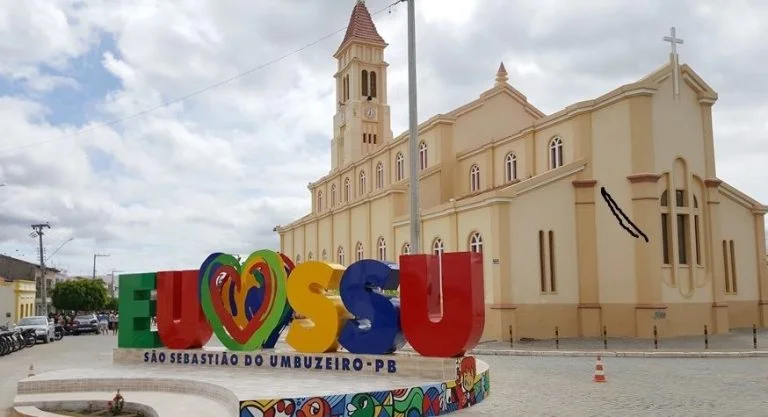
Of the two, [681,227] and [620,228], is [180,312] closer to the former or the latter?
[620,228]

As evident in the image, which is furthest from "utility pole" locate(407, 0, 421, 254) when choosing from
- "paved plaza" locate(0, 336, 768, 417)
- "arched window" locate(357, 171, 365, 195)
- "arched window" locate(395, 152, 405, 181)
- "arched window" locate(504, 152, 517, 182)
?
"arched window" locate(357, 171, 365, 195)

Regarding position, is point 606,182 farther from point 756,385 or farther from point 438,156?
point 756,385

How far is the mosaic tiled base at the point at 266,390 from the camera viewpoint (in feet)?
35.3

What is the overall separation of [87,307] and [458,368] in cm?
7477

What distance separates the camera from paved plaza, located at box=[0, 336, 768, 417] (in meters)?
12.1

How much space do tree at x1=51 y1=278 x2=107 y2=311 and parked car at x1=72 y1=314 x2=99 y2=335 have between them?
30.7 meters

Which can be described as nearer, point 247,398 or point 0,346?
point 247,398

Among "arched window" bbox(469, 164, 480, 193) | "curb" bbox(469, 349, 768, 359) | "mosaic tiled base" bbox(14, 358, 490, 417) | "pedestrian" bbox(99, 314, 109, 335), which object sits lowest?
"pedestrian" bbox(99, 314, 109, 335)

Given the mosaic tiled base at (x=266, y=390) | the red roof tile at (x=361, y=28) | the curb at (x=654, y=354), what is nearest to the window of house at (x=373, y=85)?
the red roof tile at (x=361, y=28)

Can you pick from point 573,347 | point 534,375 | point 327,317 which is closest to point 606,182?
point 573,347

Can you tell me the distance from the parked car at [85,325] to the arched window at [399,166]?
23010mm

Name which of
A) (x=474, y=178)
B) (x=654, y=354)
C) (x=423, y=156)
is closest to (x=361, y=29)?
(x=423, y=156)

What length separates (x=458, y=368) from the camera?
→ 43.2 ft

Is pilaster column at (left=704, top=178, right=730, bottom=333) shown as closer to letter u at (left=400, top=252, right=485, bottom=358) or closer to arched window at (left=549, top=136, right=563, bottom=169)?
arched window at (left=549, top=136, right=563, bottom=169)
